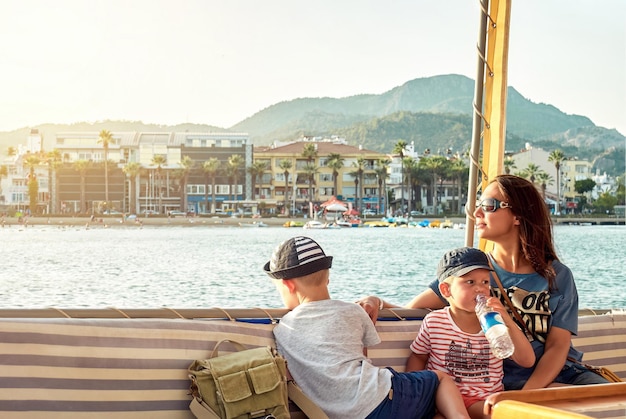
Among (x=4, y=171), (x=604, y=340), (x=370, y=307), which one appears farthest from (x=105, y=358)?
(x=4, y=171)

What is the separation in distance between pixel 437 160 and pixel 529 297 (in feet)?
215

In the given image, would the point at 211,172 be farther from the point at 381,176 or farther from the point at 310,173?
the point at 381,176

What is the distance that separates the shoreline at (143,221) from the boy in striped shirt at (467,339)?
5897 cm

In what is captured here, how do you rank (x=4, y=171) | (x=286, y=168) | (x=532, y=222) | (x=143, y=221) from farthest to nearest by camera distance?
1. (x=4, y=171)
2. (x=286, y=168)
3. (x=143, y=221)
4. (x=532, y=222)

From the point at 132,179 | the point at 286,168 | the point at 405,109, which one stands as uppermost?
the point at 405,109

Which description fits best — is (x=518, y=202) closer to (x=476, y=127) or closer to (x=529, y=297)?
(x=529, y=297)

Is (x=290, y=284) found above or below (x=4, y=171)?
below

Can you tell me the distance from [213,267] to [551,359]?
3296 centimetres

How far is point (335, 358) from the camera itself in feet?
5.78

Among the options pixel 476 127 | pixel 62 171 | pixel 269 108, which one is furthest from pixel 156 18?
pixel 476 127

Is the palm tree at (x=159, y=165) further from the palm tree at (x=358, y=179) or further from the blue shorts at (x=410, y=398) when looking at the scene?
the blue shorts at (x=410, y=398)

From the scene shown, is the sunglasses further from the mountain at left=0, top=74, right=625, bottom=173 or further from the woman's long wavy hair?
the mountain at left=0, top=74, right=625, bottom=173

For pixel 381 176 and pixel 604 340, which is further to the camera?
pixel 381 176

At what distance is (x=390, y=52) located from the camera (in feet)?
277
